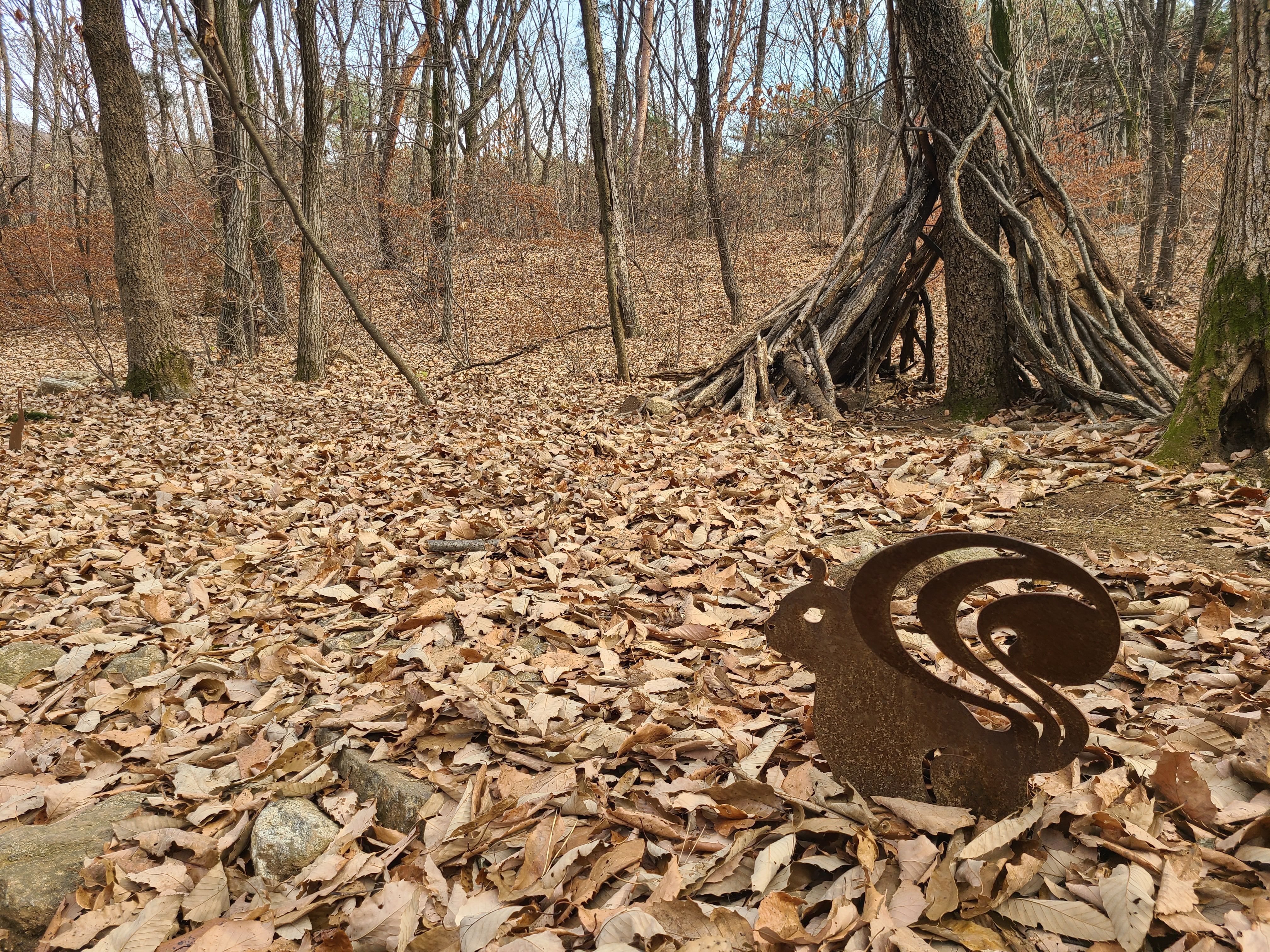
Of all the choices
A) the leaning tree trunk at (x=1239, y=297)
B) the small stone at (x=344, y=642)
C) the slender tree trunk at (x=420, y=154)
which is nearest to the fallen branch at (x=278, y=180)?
the small stone at (x=344, y=642)

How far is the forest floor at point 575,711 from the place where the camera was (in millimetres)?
1645

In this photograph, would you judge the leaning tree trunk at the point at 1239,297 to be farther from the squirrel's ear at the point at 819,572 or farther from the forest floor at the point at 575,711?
the squirrel's ear at the point at 819,572

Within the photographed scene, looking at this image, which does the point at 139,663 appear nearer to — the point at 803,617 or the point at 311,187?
the point at 803,617

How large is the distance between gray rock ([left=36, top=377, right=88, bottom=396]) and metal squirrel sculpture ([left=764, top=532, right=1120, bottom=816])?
10.1 meters

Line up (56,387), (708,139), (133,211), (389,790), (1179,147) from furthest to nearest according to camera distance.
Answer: (708,139)
(1179,147)
(56,387)
(133,211)
(389,790)

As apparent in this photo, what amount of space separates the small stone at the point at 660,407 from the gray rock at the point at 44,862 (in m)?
5.10

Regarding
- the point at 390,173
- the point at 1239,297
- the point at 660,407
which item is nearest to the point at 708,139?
the point at 660,407

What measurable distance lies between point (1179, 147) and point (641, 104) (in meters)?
13.7

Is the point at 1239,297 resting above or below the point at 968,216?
below

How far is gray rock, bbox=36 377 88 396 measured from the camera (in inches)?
357

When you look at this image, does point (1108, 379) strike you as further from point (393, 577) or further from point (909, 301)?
point (393, 577)

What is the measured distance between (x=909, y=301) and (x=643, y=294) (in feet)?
27.8

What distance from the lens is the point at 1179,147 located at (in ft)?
32.5

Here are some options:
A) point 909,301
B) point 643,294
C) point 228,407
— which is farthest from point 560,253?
point 909,301
